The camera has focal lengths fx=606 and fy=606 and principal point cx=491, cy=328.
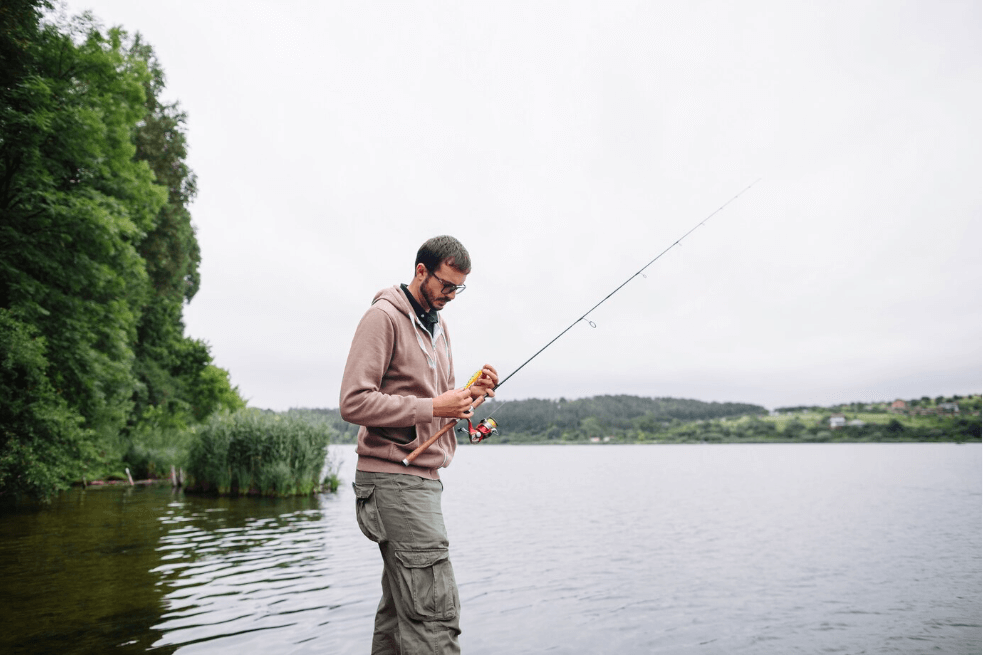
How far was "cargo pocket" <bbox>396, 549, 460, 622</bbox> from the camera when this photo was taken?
231 cm

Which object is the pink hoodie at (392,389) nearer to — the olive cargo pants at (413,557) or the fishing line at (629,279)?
the olive cargo pants at (413,557)

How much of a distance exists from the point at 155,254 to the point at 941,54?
82.2ft

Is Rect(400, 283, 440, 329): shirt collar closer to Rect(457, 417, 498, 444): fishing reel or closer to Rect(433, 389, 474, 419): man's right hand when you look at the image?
Rect(433, 389, 474, 419): man's right hand

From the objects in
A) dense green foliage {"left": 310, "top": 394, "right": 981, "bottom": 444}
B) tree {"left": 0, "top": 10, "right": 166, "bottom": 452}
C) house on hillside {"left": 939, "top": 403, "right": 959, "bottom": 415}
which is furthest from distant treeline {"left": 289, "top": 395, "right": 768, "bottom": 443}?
house on hillside {"left": 939, "top": 403, "right": 959, "bottom": 415}

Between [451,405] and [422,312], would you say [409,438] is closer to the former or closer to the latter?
[451,405]

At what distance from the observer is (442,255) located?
2725mm

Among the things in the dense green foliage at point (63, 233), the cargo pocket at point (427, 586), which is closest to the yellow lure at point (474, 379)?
the cargo pocket at point (427, 586)

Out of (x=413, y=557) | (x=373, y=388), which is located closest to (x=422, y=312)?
(x=373, y=388)

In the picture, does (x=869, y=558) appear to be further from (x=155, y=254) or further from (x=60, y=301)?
(x=155, y=254)

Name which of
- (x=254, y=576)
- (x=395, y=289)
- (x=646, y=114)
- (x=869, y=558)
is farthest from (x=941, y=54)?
(x=254, y=576)

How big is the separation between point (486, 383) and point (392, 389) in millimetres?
432

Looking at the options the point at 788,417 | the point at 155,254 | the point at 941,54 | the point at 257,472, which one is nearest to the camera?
the point at 941,54

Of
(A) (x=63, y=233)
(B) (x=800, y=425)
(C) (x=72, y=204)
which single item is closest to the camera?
(C) (x=72, y=204)

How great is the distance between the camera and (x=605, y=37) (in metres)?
10.5
